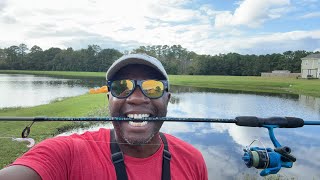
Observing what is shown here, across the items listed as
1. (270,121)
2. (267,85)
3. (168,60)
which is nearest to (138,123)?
(270,121)

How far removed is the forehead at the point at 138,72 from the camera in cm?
311

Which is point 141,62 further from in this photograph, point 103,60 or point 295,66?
point 103,60

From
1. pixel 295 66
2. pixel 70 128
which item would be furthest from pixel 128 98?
pixel 295 66

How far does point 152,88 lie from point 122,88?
0.29 m

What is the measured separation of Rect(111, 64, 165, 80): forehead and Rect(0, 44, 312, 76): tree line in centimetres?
11096

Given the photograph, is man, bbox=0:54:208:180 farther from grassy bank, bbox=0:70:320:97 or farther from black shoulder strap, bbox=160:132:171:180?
grassy bank, bbox=0:70:320:97

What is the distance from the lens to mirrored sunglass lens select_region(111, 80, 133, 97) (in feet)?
9.74

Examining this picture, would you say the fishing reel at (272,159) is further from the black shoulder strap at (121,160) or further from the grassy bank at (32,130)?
the grassy bank at (32,130)

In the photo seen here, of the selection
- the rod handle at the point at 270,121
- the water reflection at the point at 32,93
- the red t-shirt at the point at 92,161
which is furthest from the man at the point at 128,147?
the water reflection at the point at 32,93

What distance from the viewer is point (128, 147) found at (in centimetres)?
279

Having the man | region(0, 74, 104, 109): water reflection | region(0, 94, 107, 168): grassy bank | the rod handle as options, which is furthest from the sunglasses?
region(0, 74, 104, 109): water reflection

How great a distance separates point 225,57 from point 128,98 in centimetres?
13333

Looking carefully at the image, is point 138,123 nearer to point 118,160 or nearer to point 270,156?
point 118,160

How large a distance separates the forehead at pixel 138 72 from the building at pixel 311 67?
10094 cm
